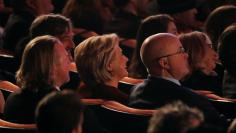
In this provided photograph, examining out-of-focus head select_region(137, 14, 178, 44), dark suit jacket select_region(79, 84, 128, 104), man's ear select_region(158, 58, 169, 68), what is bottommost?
dark suit jacket select_region(79, 84, 128, 104)

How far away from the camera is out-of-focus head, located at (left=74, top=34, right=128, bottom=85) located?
5006 mm

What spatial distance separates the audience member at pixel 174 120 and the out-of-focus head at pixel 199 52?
2507 mm

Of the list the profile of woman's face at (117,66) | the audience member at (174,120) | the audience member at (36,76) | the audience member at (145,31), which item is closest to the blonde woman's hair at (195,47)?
the audience member at (145,31)

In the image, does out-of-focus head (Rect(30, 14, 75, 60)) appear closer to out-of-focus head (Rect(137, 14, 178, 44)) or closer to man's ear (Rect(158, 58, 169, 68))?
out-of-focus head (Rect(137, 14, 178, 44))

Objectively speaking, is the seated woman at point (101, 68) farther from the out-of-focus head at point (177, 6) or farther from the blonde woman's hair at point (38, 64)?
the out-of-focus head at point (177, 6)

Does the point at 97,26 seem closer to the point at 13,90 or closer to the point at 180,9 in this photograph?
the point at 180,9

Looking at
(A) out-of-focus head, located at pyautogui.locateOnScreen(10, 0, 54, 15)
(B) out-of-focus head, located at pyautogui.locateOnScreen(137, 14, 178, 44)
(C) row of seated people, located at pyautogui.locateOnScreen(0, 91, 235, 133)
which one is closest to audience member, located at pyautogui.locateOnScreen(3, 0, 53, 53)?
(A) out-of-focus head, located at pyautogui.locateOnScreen(10, 0, 54, 15)

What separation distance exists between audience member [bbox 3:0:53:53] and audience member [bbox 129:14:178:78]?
139 centimetres

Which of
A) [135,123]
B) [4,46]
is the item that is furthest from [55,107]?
[4,46]

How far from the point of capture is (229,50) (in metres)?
5.42

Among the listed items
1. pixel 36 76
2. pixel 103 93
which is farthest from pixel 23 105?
pixel 103 93

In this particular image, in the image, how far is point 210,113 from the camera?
4598mm

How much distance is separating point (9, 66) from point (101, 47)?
120 cm

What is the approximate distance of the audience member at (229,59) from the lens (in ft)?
17.5
